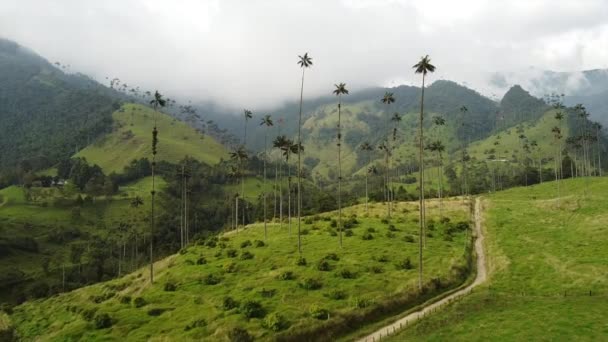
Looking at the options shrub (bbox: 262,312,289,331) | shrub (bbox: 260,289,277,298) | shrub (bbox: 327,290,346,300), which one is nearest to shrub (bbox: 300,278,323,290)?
shrub (bbox: 327,290,346,300)

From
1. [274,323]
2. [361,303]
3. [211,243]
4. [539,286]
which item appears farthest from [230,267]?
[539,286]

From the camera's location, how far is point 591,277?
65375mm

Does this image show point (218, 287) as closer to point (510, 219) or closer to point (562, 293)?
point (562, 293)

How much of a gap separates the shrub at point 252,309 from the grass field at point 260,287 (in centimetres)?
13

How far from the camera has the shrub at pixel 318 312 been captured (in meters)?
55.6

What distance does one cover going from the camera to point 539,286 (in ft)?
212

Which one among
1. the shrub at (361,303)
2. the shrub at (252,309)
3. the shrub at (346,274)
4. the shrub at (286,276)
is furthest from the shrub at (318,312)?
the shrub at (286,276)

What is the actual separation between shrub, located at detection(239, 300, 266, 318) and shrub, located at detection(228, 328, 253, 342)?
4.48 m

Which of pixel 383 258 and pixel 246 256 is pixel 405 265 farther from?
pixel 246 256

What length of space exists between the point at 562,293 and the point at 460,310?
17.7m

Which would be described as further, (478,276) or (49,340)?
(478,276)

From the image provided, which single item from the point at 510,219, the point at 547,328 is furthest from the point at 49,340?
the point at 510,219

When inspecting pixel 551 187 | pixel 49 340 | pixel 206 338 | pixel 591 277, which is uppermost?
pixel 551 187

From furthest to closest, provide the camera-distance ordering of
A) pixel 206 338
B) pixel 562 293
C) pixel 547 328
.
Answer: pixel 562 293
pixel 206 338
pixel 547 328
